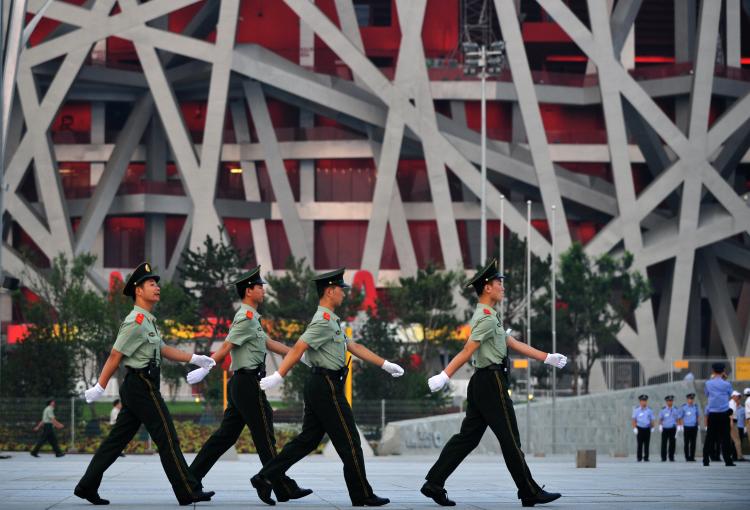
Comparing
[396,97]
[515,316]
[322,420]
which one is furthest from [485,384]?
[396,97]

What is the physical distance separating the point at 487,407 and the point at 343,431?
1.36m

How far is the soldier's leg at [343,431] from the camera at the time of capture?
12.5 metres

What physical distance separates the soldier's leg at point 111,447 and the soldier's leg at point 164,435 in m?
0.14

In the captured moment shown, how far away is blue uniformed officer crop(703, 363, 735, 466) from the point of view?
954 inches

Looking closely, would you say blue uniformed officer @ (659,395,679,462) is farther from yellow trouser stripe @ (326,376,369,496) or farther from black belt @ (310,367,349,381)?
yellow trouser stripe @ (326,376,369,496)

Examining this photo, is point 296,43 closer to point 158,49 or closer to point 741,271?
point 158,49

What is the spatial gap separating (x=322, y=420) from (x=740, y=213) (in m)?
51.3

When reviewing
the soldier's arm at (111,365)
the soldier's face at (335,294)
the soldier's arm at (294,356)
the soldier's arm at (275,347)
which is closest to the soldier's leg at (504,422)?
the soldier's face at (335,294)

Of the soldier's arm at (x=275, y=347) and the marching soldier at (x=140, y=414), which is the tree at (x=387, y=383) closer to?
the soldier's arm at (x=275, y=347)

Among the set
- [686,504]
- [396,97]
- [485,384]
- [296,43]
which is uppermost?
[296,43]

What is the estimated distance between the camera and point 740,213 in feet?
201

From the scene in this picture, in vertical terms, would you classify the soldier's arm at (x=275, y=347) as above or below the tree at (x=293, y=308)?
below

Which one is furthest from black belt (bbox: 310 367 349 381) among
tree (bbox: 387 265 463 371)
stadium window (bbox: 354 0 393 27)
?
stadium window (bbox: 354 0 393 27)

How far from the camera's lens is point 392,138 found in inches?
2437
